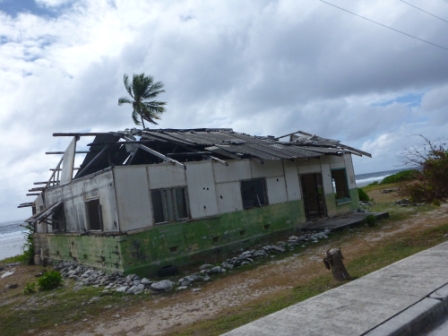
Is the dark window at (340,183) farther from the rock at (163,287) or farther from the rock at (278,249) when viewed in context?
the rock at (163,287)

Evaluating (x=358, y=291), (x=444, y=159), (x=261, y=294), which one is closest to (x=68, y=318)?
(x=261, y=294)

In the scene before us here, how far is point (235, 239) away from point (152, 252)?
3106mm

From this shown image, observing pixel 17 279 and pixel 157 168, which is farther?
pixel 17 279

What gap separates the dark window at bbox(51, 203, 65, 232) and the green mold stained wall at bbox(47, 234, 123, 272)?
335 mm

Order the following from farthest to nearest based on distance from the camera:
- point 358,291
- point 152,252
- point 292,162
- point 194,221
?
1. point 292,162
2. point 194,221
3. point 152,252
4. point 358,291

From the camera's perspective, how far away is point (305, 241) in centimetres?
1356

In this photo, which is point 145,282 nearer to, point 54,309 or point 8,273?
point 54,309

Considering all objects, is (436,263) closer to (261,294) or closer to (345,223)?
(261,294)

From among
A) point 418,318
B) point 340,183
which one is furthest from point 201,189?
point 340,183

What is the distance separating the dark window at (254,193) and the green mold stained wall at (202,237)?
0.28 meters

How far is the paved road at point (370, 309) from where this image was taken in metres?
4.72

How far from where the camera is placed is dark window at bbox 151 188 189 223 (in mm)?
11742

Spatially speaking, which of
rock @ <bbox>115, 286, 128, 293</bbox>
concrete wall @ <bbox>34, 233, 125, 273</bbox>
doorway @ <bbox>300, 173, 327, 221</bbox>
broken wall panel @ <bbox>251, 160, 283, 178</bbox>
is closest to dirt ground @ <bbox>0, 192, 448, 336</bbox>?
rock @ <bbox>115, 286, 128, 293</bbox>

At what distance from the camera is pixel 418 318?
4852 millimetres
